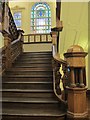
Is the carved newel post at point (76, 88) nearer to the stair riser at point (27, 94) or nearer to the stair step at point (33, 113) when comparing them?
the stair step at point (33, 113)

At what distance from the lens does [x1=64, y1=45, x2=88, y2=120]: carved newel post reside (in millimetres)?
2482

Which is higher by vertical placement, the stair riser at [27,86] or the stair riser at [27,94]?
the stair riser at [27,86]

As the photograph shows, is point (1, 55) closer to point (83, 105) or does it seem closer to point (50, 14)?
point (83, 105)

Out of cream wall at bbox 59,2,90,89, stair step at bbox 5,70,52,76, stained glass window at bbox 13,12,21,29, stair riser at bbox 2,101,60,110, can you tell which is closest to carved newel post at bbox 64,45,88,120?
stair riser at bbox 2,101,60,110

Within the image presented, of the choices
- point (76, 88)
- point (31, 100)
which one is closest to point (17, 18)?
point (31, 100)

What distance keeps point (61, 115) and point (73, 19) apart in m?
5.12

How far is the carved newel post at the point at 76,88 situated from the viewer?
8.14 feet

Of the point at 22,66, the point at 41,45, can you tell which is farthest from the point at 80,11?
the point at 22,66

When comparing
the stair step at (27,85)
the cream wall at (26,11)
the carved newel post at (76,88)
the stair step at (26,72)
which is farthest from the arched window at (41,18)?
the carved newel post at (76,88)

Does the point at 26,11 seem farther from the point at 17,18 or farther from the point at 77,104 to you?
the point at 77,104

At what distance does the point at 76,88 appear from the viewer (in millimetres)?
2486

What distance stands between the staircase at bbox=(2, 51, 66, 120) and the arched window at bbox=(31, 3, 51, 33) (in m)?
4.63

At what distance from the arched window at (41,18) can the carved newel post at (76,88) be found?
6.88 m

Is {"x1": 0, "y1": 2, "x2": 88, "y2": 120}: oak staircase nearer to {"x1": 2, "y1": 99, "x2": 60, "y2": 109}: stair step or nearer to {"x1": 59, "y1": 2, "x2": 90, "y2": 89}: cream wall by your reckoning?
{"x1": 2, "y1": 99, "x2": 60, "y2": 109}: stair step
